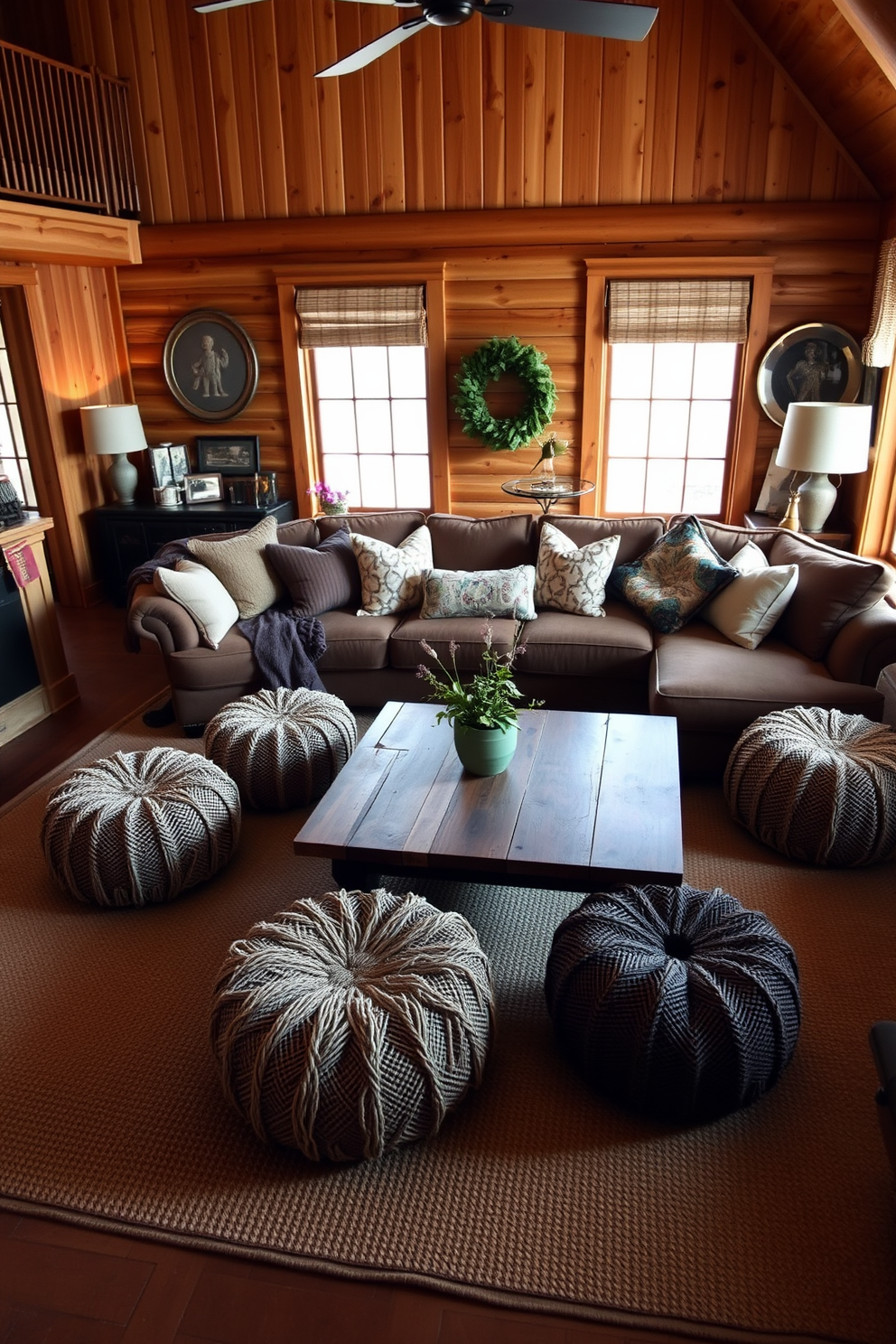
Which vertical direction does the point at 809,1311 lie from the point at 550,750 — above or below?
below

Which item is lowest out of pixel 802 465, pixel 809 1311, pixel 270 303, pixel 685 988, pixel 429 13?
pixel 809 1311

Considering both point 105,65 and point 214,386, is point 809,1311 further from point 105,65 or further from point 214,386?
point 105,65

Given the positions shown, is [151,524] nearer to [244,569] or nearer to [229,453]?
[229,453]

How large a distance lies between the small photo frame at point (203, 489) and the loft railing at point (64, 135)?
5.56 ft

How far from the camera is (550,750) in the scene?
315 cm

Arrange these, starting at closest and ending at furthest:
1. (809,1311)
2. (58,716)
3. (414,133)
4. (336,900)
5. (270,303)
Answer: (809,1311)
(336,900)
(58,716)
(414,133)
(270,303)

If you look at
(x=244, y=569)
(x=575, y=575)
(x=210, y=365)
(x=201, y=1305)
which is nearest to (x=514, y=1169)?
(x=201, y=1305)

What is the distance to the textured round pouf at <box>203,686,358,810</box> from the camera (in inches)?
136

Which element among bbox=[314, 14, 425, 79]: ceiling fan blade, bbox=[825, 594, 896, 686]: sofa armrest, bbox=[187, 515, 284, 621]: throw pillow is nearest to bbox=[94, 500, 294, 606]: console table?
bbox=[187, 515, 284, 621]: throw pillow

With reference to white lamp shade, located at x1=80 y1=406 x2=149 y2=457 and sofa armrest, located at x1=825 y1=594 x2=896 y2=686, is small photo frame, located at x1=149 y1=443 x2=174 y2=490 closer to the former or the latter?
white lamp shade, located at x1=80 y1=406 x2=149 y2=457

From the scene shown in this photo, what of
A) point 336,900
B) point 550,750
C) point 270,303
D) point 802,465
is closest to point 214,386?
point 270,303

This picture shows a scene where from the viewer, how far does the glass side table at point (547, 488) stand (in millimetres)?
5234

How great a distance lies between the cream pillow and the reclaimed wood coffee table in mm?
873

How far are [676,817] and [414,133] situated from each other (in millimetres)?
4745
